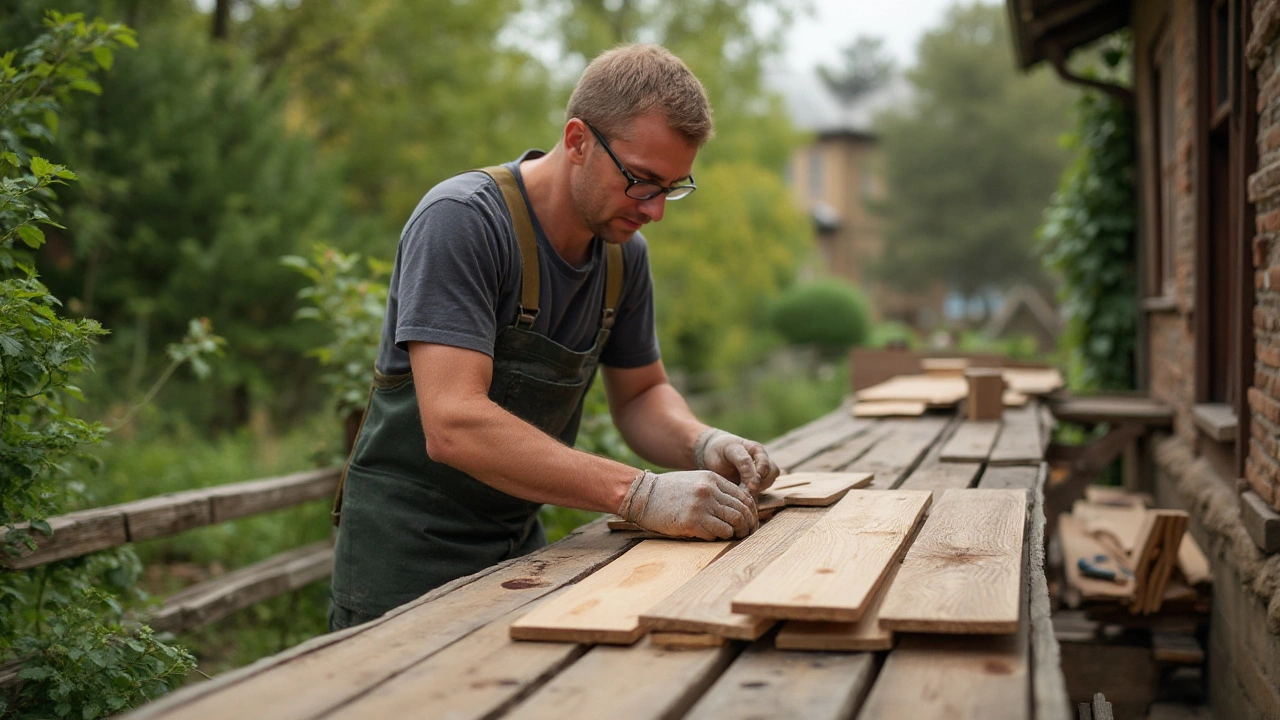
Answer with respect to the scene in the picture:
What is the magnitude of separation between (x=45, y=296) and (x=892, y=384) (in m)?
5.13

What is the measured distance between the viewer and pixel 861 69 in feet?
176

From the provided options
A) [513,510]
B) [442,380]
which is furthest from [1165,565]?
[442,380]

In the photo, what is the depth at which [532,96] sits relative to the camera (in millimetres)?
15492

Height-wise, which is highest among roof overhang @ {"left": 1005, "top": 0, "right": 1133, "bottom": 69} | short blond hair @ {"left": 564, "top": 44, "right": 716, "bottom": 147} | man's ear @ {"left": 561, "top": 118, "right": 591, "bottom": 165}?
roof overhang @ {"left": 1005, "top": 0, "right": 1133, "bottom": 69}

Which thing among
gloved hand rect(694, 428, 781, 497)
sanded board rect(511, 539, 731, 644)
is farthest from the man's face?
sanded board rect(511, 539, 731, 644)

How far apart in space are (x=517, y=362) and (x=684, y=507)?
0.60 metres

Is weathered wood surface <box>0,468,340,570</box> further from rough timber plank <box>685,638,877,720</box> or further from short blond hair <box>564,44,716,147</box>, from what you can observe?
rough timber plank <box>685,638,877,720</box>

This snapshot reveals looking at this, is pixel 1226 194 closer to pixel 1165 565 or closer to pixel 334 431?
pixel 1165 565

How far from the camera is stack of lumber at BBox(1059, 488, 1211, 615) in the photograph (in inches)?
179

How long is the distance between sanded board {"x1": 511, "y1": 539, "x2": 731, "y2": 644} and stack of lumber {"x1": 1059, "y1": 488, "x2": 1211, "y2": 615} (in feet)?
9.57

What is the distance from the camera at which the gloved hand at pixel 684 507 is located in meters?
2.44

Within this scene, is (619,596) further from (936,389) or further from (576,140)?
(936,389)

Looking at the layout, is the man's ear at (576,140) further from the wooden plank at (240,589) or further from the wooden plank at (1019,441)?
the wooden plank at (240,589)

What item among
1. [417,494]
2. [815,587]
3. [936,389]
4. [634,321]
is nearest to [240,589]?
[417,494]
